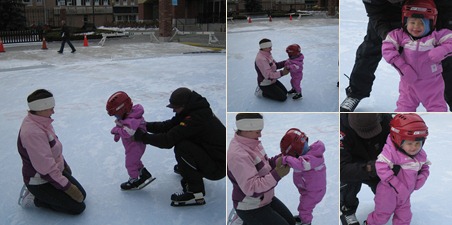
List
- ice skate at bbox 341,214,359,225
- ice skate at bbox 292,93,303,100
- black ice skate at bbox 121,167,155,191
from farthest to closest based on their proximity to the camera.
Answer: black ice skate at bbox 121,167,155,191 < ice skate at bbox 341,214,359,225 < ice skate at bbox 292,93,303,100

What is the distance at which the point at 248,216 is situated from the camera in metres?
1.30

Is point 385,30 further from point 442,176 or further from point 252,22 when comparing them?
point 442,176

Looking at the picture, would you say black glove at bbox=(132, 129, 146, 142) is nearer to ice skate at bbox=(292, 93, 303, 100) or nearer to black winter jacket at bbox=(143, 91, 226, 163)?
black winter jacket at bbox=(143, 91, 226, 163)

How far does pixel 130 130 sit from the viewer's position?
63.5 inches

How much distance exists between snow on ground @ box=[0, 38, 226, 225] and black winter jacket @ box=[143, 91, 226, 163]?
0.70 feet

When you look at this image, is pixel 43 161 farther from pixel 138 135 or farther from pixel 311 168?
pixel 311 168

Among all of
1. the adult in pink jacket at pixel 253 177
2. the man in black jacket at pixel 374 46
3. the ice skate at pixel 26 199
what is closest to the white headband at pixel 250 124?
the adult in pink jacket at pixel 253 177

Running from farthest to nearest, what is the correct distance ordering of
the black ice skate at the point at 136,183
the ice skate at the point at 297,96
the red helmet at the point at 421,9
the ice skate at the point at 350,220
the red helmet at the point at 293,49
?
1. the black ice skate at the point at 136,183
2. the ice skate at the point at 350,220
3. the red helmet at the point at 293,49
4. the ice skate at the point at 297,96
5. the red helmet at the point at 421,9

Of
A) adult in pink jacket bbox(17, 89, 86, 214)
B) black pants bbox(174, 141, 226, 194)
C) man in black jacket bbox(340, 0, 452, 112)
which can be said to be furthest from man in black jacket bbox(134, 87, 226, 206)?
man in black jacket bbox(340, 0, 452, 112)

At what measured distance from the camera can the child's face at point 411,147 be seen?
3.89 ft

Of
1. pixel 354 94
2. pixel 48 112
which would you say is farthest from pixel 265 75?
pixel 48 112

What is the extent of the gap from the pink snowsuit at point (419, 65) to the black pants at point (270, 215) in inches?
18.3

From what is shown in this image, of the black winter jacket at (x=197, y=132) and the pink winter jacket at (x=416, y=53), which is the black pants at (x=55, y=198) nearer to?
the black winter jacket at (x=197, y=132)

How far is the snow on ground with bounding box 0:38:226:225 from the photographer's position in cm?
159
